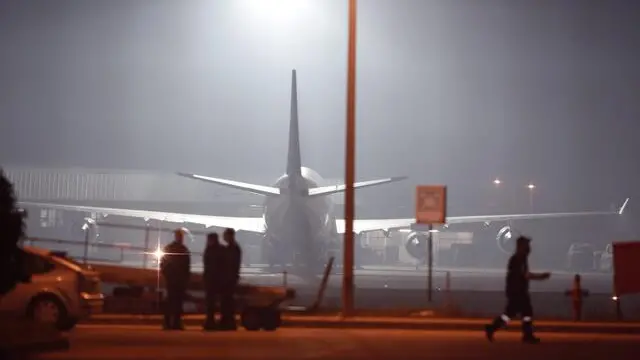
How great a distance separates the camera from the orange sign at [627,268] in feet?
78.0

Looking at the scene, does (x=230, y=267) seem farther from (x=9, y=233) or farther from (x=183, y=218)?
(x=183, y=218)

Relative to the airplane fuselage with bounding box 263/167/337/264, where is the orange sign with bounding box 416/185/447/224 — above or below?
below

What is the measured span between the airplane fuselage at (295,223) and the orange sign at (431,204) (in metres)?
32.6

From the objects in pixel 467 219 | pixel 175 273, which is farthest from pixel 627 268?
pixel 467 219

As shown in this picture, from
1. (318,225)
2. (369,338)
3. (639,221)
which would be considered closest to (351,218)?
(369,338)

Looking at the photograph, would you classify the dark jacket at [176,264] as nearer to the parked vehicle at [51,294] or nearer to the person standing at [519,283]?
the parked vehicle at [51,294]

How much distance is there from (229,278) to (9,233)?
6669mm

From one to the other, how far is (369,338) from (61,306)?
502cm

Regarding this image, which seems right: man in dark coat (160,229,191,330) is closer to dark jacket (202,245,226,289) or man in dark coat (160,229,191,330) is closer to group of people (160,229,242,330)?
group of people (160,229,242,330)

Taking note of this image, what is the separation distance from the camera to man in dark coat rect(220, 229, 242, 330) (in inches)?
771

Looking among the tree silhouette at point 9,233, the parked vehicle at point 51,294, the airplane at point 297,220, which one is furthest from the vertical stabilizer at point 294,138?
the tree silhouette at point 9,233

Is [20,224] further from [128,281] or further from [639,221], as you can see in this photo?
[639,221]

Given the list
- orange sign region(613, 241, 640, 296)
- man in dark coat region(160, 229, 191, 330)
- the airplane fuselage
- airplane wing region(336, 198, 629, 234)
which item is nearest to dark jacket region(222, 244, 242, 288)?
man in dark coat region(160, 229, 191, 330)

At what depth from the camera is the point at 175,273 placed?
19.5m
